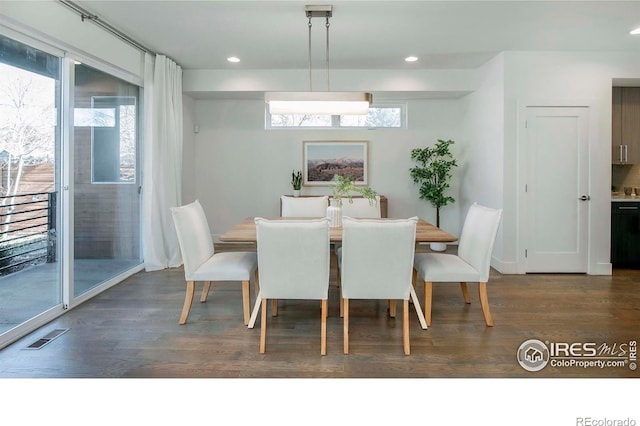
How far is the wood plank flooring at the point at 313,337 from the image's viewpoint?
2.36m

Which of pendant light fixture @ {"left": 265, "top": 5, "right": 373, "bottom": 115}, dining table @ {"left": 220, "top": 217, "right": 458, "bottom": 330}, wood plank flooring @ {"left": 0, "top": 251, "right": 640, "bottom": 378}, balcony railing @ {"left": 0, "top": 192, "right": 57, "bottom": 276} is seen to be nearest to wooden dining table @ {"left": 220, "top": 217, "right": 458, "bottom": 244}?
dining table @ {"left": 220, "top": 217, "right": 458, "bottom": 330}

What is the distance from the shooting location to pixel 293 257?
8.43ft

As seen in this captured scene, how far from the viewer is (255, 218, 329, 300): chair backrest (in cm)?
252

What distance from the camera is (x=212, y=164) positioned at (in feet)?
20.6

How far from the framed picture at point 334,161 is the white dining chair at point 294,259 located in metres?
3.70

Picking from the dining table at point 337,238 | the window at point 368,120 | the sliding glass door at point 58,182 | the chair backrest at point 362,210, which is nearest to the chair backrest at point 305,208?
the chair backrest at point 362,210

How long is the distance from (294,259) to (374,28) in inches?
97.2

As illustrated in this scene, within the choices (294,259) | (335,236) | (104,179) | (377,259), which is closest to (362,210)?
(335,236)

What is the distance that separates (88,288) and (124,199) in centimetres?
104

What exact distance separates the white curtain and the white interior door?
13.7 feet

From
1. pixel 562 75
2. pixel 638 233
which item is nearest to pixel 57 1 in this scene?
pixel 562 75

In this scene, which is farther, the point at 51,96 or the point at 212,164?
the point at 212,164

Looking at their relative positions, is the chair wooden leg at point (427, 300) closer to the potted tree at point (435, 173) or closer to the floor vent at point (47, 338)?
the floor vent at point (47, 338)
